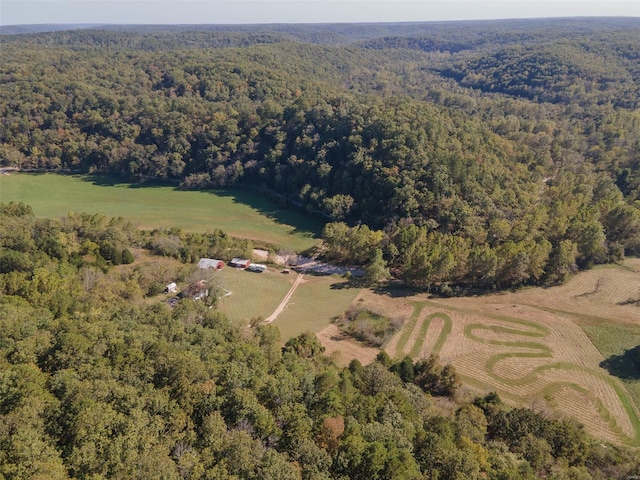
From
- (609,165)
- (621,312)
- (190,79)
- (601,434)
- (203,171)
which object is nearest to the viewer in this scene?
(601,434)

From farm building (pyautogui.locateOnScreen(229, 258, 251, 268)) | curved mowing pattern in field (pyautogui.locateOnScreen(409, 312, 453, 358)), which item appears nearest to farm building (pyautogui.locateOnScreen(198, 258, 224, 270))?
farm building (pyautogui.locateOnScreen(229, 258, 251, 268))

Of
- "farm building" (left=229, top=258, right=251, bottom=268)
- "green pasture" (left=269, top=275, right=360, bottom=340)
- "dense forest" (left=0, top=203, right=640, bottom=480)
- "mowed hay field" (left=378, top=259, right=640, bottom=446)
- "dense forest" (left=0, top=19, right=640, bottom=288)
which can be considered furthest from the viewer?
"dense forest" (left=0, top=19, right=640, bottom=288)

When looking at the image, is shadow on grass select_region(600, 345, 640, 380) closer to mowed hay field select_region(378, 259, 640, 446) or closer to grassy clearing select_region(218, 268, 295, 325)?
mowed hay field select_region(378, 259, 640, 446)

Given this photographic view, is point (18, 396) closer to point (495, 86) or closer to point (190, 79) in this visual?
point (190, 79)

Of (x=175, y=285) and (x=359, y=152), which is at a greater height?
(x=359, y=152)

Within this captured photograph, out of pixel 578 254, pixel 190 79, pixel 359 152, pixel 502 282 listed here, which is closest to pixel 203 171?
pixel 359 152

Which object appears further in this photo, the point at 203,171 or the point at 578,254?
the point at 203,171

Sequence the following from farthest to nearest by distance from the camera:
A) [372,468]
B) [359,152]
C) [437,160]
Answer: [359,152], [437,160], [372,468]

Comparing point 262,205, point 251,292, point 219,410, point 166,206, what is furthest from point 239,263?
point 219,410
